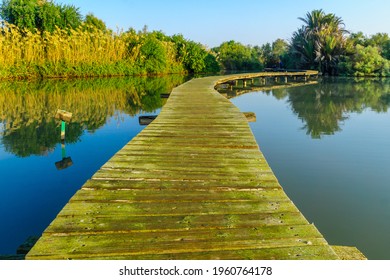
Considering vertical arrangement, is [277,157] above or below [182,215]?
below

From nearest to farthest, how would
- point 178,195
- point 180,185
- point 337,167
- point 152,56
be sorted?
point 178,195, point 180,185, point 337,167, point 152,56

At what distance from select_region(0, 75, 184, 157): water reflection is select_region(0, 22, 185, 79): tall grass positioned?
7334 mm

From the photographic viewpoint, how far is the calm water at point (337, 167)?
3.93 meters

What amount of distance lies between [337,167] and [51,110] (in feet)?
33.6

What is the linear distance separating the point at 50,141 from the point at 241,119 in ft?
15.8

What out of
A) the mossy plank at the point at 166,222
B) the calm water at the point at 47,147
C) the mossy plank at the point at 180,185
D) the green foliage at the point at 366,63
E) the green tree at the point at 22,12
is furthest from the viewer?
the green foliage at the point at 366,63

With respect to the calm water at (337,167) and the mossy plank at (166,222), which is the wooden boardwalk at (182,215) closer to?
the mossy plank at (166,222)

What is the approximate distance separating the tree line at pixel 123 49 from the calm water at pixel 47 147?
→ 932 centimetres

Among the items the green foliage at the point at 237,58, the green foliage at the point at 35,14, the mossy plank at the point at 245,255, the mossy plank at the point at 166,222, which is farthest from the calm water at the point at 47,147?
the green foliage at the point at 237,58

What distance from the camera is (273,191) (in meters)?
3.16

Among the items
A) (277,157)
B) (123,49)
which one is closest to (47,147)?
(277,157)

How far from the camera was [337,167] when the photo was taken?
244 inches

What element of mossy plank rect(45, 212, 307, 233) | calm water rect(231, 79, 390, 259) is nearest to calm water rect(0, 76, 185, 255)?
mossy plank rect(45, 212, 307, 233)

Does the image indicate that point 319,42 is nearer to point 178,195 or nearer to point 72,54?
point 72,54
